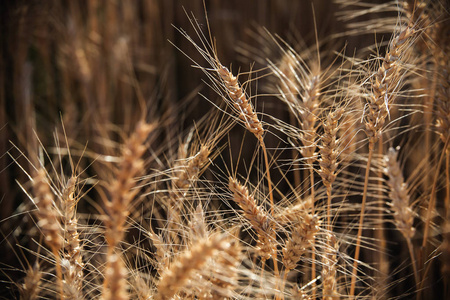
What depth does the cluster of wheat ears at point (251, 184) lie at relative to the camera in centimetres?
70

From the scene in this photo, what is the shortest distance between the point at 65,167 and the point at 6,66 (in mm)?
525

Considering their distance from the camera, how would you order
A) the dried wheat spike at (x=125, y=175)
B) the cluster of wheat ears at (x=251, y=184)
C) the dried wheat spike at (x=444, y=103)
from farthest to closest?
the dried wheat spike at (x=444, y=103)
the cluster of wheat ears at (x=251, y=184)
the dried wheat spike at (x=125, y=175)

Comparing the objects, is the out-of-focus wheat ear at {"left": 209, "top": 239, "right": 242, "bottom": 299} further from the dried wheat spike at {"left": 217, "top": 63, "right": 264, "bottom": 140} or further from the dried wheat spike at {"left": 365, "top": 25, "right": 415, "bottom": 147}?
the dried wheat spike at {"left": 365, "top": 25, "right": 415, "bottom": 147}

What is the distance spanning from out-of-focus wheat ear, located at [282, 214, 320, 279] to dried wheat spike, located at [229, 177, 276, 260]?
0.03m

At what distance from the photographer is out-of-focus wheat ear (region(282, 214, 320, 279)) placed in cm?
70

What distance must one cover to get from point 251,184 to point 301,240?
0.55ft

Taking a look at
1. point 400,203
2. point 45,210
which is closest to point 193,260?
point 45,210

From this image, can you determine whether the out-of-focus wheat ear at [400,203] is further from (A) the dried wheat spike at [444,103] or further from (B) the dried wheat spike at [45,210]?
(B) the dried wheat spike at [45,210]

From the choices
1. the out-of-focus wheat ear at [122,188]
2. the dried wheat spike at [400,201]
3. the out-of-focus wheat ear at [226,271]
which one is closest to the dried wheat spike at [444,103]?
the dried wheat spike at [400,201]

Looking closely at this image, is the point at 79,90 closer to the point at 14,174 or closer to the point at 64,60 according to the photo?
the point at 64,60

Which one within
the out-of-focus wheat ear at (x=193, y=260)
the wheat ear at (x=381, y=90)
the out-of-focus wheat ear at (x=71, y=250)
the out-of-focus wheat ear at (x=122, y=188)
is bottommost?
the out-of-focus wheat ear at (x=71, y=250)

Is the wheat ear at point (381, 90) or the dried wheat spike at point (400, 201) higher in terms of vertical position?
the wheat ear at point (381, 90)

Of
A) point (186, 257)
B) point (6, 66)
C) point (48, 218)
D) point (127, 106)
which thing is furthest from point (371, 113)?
point (6, 66)

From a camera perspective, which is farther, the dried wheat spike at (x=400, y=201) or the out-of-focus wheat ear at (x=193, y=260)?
the dried wheat spike at (x=400, y=201)
